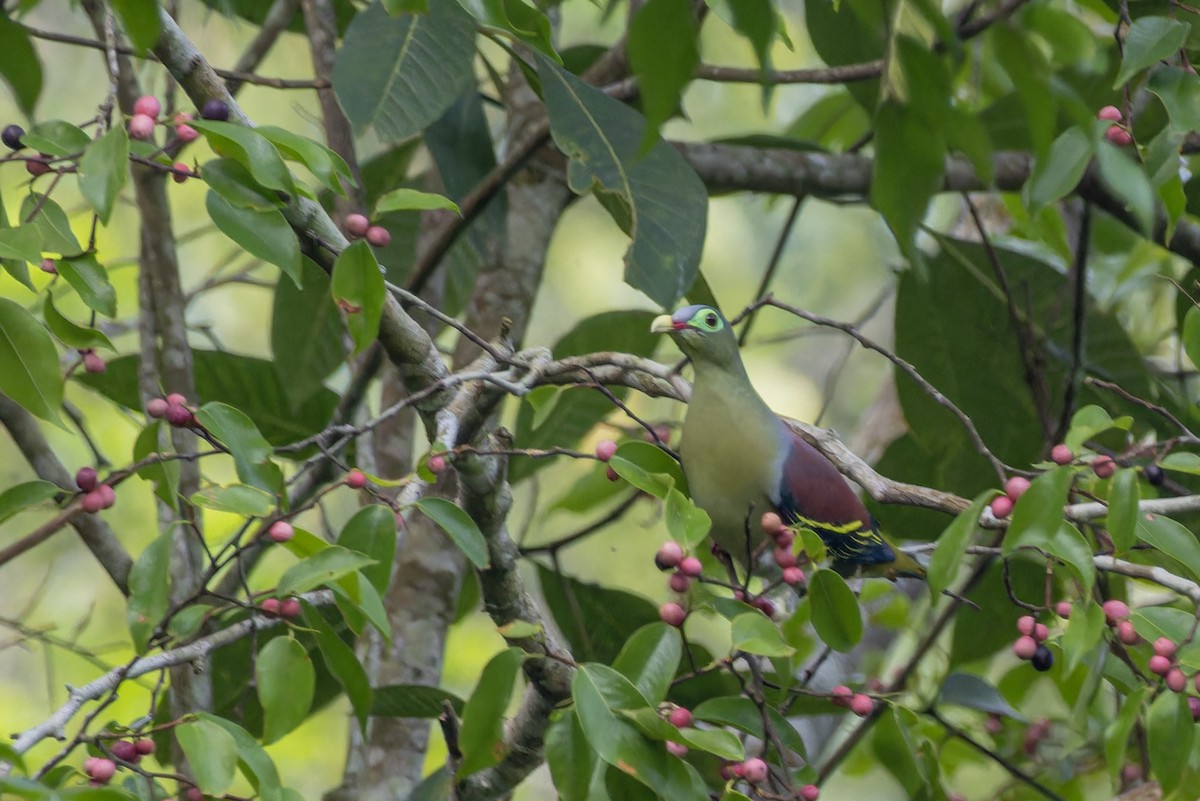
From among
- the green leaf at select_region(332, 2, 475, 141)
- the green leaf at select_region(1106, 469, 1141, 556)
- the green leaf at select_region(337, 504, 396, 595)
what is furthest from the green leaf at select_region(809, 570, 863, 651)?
the green leaf at select_region(332, 2, 475, 141)

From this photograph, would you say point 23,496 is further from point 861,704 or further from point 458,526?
point 861,704

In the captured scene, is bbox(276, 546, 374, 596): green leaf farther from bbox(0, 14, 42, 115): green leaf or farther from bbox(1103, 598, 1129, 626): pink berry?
bbox(0, 14, 42, 115): green leaf

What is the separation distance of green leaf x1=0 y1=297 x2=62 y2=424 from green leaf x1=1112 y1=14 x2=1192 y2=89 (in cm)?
110

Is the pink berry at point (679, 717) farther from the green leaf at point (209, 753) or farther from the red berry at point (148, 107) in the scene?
the red berry at point (148, 107)

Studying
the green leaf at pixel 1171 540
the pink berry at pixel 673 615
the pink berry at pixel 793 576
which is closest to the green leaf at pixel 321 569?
the pink berry at pixel 673 615

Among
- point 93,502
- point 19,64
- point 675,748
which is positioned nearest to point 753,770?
point 675,748

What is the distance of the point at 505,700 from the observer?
1172 mm

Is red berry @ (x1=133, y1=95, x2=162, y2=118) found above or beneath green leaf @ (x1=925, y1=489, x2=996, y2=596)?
above

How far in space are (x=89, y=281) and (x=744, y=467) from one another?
2.72 feet

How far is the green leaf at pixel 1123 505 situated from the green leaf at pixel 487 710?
1.85 feet

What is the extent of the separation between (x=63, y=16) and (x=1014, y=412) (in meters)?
4.54

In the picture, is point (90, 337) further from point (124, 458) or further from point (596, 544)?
point (596, 544)

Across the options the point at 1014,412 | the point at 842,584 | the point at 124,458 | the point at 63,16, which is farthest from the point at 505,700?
the point at 63,16

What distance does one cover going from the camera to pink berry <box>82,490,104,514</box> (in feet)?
4.39
